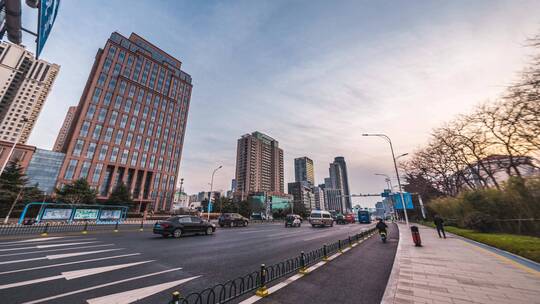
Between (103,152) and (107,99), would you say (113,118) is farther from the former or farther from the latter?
(103,152)

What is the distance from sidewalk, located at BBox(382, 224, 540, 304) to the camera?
15.7 feet

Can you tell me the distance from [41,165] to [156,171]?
117ft

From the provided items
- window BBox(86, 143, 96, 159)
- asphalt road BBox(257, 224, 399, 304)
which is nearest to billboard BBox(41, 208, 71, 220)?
asphalt road BBox(257, 224, 399, 304)

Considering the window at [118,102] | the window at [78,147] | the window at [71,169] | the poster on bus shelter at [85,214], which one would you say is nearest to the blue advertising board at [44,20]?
Answer: the poster on bus shelter at [85,214]

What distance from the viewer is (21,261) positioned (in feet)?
24.2

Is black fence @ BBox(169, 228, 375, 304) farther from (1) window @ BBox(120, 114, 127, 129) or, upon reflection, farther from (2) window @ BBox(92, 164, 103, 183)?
Result: (1) window @ BBox(120, 114, 127, 129)

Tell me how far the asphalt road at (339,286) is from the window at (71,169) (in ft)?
250

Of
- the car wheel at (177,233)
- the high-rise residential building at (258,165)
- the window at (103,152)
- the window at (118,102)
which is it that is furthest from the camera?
the high-rise residential building at (258,165)

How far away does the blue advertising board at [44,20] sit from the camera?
20.4 ft

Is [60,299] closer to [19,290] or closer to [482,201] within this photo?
[19,290]

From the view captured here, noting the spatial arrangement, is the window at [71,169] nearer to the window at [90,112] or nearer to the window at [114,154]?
the window at [114,154]

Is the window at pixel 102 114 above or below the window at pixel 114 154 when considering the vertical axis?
above

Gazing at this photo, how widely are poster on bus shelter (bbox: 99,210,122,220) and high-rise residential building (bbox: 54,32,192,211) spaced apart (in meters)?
42.9

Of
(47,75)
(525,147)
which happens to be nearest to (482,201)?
(525,147)
